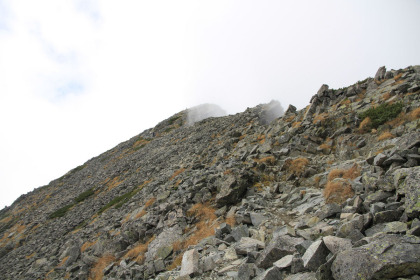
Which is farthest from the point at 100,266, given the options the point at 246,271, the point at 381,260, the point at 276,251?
the point at 381,260

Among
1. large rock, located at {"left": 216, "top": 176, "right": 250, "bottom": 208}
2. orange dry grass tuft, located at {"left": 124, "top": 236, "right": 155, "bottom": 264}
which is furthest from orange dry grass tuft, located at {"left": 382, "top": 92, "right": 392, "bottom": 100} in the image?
orange dry grass tuft, located at {"left": 124, "top": 236, "right": 155, "bottom": 264}

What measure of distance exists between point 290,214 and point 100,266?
13.5m

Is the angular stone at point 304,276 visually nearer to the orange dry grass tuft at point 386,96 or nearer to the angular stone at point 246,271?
the angular stone at point 246,271

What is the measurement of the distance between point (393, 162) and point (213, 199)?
1062 cm

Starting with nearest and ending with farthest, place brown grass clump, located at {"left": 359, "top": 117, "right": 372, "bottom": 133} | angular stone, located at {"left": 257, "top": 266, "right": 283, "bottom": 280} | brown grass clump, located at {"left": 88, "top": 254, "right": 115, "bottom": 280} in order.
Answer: angular stone, located at {"left": 257, "top": 266, "right": 283, "bottom": 280}
brown grass clump, located at {"left": 88, "top": 254, "right": 115, "bottom": 280}
brown grass clump, located at {"left": 359, "top": 117, "right": 372, "bottom": 133}

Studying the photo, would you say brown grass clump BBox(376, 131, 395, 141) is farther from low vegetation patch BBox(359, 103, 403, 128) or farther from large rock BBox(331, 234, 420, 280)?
large rock BBox(331, 234, 420, 280)

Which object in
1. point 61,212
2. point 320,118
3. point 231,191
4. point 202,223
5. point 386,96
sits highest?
point 61,212

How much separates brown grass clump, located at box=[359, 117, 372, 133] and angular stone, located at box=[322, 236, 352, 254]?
46.5 feet

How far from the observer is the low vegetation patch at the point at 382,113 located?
57.2 feet

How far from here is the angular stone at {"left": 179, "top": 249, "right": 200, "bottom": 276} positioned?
9461mm

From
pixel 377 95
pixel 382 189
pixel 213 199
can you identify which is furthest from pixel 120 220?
pixel 377 95

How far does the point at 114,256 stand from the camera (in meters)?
17.4

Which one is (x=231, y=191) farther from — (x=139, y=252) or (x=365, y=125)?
(x=365, y=125)

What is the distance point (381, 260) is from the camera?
198 inches
